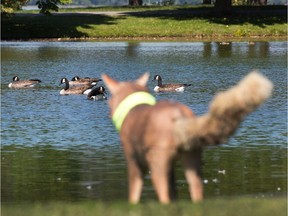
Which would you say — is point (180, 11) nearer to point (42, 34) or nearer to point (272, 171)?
point (42, 34)

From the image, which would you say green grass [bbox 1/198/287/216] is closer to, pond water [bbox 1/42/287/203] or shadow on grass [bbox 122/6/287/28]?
pond water [bbox 1/42/287/203]

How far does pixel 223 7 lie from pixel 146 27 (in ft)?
26.8

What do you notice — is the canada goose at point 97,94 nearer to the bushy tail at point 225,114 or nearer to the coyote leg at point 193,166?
the coyote leg at point 193,166

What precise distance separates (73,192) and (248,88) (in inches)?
239

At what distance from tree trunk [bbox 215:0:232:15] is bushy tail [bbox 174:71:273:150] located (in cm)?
5495

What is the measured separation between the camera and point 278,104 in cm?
2572

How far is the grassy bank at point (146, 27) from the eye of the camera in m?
57.5

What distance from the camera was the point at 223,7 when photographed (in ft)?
212

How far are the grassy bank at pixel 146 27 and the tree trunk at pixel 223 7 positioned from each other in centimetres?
188

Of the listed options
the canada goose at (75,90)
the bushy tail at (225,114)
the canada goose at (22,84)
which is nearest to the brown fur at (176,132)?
the bushy tail at (225,114)

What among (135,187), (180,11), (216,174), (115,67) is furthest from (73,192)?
(180,11)

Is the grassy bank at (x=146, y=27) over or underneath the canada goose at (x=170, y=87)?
underneath

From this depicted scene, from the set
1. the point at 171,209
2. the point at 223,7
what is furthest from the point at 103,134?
the point at 223,7

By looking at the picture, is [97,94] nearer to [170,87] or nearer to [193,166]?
[170,87]
